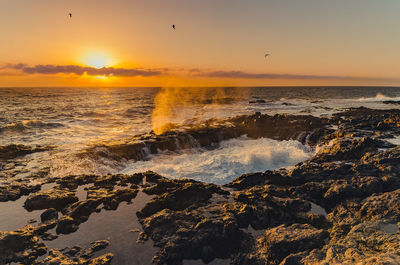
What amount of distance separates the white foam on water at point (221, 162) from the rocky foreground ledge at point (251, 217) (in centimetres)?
296

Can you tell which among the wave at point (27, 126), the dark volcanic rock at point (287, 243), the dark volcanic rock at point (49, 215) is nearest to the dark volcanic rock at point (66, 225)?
the dark volcanic rock at point (49, 215)

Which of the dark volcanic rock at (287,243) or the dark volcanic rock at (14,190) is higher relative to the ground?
the dark volcanic rock at (287,243)

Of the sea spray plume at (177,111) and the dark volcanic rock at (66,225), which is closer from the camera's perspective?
the dark volcanic rock at (66,225)

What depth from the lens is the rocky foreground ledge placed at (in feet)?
24.3

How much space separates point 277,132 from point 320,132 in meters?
5.06

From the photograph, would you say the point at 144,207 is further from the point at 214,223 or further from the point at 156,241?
the point at 214,223

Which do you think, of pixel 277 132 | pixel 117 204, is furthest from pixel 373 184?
pixel 277 132

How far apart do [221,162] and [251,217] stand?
31.2 feet

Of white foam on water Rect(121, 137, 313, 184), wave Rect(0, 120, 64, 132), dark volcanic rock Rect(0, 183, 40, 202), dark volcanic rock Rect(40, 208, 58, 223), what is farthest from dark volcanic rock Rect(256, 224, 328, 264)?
wave Rect(0, 120, 64, 132)

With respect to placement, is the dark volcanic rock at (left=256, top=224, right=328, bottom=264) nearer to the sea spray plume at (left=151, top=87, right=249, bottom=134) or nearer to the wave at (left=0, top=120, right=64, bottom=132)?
the sea spray plume at (left=151, top=87, right=249, bottom=134)

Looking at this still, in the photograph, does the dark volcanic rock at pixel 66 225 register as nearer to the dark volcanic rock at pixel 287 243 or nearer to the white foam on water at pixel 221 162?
the dark volcanic rock at pixel 287 243

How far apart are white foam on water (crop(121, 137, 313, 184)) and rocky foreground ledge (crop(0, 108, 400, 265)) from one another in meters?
2.96

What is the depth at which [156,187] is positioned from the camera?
13.4m

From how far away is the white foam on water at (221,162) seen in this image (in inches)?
680
